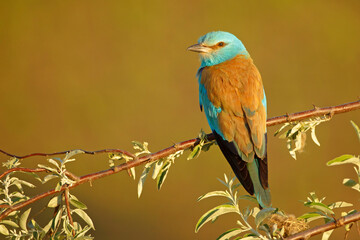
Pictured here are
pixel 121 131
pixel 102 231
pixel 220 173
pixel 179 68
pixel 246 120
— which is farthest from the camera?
pixel 179 68

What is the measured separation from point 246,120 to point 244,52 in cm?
82

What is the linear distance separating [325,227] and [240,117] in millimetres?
Answer: 1060

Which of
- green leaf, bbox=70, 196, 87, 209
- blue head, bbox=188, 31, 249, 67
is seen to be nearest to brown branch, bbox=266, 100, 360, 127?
blue head, bbox=188, 31, 249, 67

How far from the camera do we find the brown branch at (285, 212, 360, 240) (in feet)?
4.55

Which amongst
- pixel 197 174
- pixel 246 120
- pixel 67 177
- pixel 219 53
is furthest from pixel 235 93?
pixel 197 174

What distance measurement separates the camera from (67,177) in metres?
1.75

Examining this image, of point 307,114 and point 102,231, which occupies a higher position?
point 307,114

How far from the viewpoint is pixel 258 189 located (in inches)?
83.2

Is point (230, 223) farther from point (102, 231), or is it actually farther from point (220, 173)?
point (102, 231)

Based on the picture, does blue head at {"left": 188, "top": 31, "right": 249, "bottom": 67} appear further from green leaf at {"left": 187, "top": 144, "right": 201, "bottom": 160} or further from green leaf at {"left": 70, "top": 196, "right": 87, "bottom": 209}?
green leaf at {"left": 70, "top": 196, "right": 87, "bottom": 209}

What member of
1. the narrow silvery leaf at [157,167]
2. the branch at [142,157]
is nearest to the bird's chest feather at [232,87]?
the branch at [142,157]

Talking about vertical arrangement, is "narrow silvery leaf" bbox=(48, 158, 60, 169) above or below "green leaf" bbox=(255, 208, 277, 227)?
above

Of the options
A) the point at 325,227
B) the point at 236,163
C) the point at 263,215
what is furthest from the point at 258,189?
the point at 325,227

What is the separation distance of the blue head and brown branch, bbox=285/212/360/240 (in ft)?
5.69
